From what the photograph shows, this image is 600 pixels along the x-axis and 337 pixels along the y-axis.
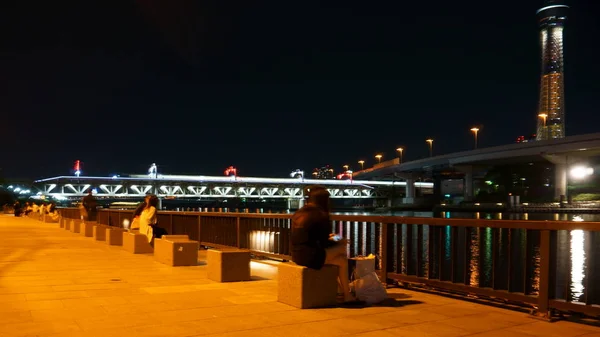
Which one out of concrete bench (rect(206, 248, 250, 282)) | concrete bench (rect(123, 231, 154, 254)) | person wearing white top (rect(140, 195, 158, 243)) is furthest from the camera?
concrete bench (rect(123, 231, 154, 254))

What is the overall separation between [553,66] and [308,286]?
573 feet

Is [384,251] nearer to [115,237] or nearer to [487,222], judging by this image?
[487,222]

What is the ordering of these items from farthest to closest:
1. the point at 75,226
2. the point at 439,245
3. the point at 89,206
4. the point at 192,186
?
1. the point at 192,186
2. the point at 89,206
3. the point at 75,226
4. the point at 439,245

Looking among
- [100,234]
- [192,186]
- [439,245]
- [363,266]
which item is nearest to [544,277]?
[439,245]

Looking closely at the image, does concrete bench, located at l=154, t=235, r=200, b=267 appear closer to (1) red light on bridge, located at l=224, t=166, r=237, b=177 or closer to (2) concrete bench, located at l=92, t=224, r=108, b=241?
(2) concrete bench, located at l=92, t=224, r=108, b=241

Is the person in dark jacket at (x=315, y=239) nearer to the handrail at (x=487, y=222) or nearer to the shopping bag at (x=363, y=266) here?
the shopping bag at (x=363, y=266)

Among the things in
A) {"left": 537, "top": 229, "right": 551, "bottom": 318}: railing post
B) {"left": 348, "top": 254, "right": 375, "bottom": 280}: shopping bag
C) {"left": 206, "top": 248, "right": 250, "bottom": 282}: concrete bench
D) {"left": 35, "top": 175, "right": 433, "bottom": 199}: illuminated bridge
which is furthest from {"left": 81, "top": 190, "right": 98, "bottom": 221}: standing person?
{"left": 35, "top": 175, "right": 433, "bottom": 199}: illuminated bridge

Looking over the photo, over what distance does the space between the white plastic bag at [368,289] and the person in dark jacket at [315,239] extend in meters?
0.13

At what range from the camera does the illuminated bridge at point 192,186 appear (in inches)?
5157

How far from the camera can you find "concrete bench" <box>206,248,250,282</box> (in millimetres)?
9508

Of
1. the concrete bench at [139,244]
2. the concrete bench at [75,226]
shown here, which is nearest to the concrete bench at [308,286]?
the concrete bench at [139,244]

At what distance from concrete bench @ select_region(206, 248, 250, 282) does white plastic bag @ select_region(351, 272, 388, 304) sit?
270 centimetres

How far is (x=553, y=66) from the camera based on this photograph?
162 m

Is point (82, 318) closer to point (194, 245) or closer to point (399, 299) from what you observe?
point (399, 299)
